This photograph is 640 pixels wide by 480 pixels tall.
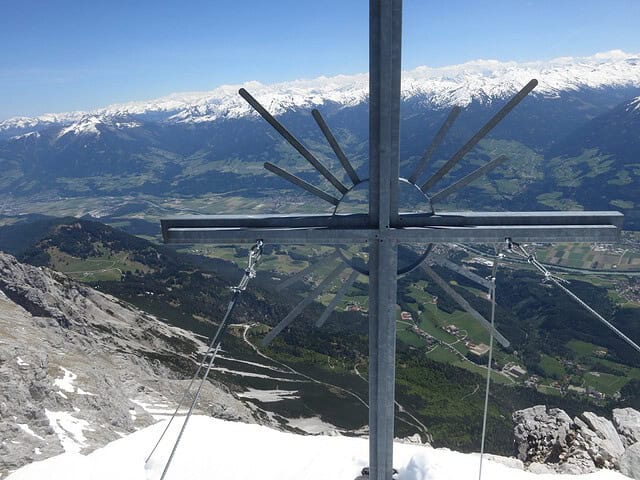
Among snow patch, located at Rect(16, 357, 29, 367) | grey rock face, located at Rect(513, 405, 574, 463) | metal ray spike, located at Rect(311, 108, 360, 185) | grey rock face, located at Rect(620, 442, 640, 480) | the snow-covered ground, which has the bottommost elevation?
snow patch, located at Rect(16, 357, 29, 367)

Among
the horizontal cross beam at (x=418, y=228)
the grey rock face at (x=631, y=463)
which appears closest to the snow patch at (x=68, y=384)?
the horizontal cross beam at (x=418, y=228)

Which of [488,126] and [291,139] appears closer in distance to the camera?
[488,126]

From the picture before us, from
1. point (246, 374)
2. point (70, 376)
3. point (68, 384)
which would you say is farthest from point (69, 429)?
point (246, 374)

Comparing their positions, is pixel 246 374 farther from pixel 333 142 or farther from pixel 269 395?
pixel 333 142

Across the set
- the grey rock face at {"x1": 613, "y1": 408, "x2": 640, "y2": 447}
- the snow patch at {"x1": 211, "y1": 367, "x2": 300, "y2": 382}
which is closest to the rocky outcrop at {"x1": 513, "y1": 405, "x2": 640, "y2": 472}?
the grey rock face at {"x1": 613, "y1": 408, "x2": 640, "y2": 447}

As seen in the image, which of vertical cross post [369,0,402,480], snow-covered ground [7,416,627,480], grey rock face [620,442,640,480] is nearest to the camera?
vertical cross post [369,0,402,480]

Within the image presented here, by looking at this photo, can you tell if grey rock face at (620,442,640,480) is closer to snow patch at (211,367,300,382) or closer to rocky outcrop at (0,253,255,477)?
rocky outcrop at (0,253,255,477)

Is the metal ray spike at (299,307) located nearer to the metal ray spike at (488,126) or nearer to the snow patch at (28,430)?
the metal ray spike at (488,126)
